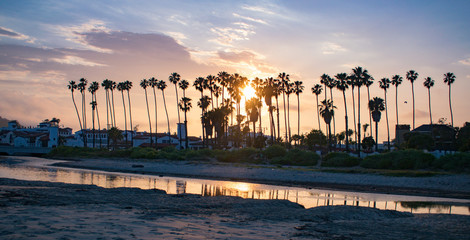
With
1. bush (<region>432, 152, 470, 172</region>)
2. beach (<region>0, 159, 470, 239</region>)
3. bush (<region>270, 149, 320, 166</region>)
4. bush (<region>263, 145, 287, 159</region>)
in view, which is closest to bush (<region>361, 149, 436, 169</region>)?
bush (<region>432, 152, 470, 172</region>)

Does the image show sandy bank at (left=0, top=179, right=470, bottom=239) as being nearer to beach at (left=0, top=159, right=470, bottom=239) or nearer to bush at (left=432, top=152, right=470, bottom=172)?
beach at (left=0, top=159, right=470, bottom=239)

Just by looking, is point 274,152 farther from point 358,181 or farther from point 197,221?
point 197,221

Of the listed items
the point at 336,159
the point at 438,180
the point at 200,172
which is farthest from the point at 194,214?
the point at 336,159

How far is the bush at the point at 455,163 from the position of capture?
3553 centimetres

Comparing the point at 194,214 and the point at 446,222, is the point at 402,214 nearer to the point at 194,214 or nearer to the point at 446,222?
the point at 446,222

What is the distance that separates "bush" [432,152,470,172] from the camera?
35531 mm

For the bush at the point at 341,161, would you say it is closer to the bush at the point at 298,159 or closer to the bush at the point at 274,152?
the bush at the point at 298,159

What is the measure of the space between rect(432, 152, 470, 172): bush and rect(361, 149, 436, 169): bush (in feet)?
4.59

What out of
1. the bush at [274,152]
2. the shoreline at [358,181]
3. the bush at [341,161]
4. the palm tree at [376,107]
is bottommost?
the shoreline at [358,181]

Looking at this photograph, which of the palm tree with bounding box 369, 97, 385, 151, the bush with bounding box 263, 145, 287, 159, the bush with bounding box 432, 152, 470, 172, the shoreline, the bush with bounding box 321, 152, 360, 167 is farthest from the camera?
the palm tree with bounding box 369, 97, 385, 151

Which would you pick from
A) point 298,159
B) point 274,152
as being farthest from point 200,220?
point 274,152

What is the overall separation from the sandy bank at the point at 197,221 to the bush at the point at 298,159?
35.9 metres

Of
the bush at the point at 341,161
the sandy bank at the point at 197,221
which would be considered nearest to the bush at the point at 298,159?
the bush at the point at 341,161

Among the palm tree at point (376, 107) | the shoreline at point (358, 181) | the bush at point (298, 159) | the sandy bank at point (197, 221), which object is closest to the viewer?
the sandy bank at point (197, 221)
